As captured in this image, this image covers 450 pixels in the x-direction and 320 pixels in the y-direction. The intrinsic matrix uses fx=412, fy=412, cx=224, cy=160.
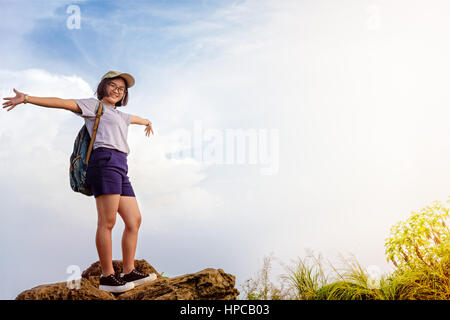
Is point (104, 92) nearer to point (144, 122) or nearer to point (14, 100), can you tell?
point (144, 122)

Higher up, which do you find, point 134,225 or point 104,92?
point 104,92

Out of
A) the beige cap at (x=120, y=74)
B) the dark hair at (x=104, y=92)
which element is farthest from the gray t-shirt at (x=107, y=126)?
the beige cap at (x=120, y=74)

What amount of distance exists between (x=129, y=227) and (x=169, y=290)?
3.59 ft

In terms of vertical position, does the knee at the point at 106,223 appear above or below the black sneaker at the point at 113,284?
above

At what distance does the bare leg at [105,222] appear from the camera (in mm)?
4738

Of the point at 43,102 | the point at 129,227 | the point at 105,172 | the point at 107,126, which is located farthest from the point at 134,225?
the point at 43,102

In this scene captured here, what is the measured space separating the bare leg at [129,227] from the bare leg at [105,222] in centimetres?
23

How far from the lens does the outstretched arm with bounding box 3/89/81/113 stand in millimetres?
4219

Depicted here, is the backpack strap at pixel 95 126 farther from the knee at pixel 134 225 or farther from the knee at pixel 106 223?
the knee at pixel 134 225

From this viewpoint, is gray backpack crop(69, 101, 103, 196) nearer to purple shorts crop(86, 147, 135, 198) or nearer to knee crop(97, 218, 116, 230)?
purple shorts crop(86, 147, 135, 198)

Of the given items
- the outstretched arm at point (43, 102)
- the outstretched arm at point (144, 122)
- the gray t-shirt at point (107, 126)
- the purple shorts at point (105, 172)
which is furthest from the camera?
the outstretched arm at point (144, 122)

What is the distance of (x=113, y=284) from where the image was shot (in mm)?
4809
